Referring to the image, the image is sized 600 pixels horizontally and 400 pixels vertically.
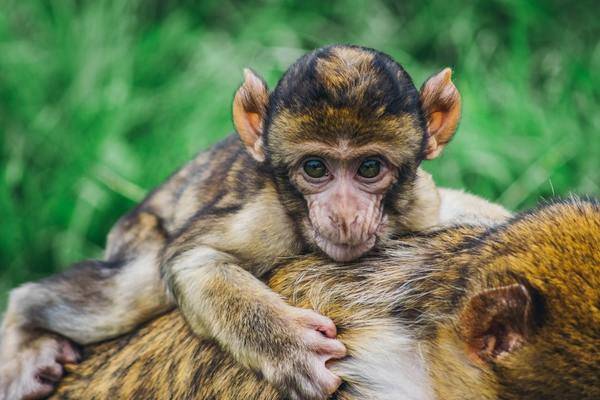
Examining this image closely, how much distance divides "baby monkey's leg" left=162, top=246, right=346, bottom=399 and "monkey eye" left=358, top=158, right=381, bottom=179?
0.56 m

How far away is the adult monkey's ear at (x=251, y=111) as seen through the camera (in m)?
3.88

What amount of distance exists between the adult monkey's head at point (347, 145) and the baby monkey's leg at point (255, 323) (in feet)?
1.01

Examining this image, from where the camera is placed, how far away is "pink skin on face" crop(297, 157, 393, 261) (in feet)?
11.3

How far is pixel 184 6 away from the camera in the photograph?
910 centimetres

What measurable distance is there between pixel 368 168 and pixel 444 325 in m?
0.74

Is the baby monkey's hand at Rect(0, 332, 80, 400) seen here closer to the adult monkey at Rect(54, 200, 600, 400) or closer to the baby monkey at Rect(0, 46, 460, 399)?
the baby monkey at Rect(0, 46, 460, 399)

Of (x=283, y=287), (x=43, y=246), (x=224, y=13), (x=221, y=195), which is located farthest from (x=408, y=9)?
(x=283, y=287)

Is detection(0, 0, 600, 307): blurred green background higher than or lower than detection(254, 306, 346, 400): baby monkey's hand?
higher

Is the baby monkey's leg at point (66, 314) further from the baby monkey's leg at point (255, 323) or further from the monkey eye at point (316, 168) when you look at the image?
the monkey eye at point (316, 168)

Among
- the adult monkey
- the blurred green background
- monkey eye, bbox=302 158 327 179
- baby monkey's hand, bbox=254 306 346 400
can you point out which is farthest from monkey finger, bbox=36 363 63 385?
the blurred green background

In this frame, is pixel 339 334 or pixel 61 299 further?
pixel 61 299

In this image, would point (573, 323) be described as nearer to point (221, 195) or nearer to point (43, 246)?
point (221, 195)

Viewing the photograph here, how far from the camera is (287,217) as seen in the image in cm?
372

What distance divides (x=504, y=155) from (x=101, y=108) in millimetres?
3062
